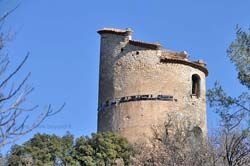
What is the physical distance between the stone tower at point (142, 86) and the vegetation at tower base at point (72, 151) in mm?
2891

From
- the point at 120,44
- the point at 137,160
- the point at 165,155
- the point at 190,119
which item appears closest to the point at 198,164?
the point at 165,155

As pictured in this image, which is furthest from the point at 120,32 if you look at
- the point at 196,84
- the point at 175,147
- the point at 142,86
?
the point at 175,147

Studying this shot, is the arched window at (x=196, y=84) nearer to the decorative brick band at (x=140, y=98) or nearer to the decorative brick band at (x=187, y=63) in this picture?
the decorative brick band at (x=187, y=63)

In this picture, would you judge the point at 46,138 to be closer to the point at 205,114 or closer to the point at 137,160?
the point at 137,160

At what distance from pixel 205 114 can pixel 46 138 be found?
8.82 metres

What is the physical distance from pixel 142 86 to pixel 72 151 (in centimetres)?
558

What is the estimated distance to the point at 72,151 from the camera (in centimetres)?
2589

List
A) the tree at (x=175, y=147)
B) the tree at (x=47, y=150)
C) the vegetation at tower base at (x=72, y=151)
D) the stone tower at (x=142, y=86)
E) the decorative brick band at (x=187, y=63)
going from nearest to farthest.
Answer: the tree at (x=175, y=147), the tree at (x=47, y=150), the vegetation at tower base at (x=72, y=151), the stone tower at (x=142, y=86), the decorative brick band at (x=187, y=63)

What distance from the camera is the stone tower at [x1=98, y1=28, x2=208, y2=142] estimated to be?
2961 centimetres

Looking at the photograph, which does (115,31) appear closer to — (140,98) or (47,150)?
(140,98)

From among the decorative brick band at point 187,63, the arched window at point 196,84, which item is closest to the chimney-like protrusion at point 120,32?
the decorative brick band at point 187,63

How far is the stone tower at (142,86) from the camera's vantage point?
29.6 meters

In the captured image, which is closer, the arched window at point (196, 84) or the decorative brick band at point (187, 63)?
the decorative brick band at point (187, 63)

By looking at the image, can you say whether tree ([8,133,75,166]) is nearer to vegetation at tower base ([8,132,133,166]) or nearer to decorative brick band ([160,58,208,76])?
vegetation at tower base ([8,132,133,166])
